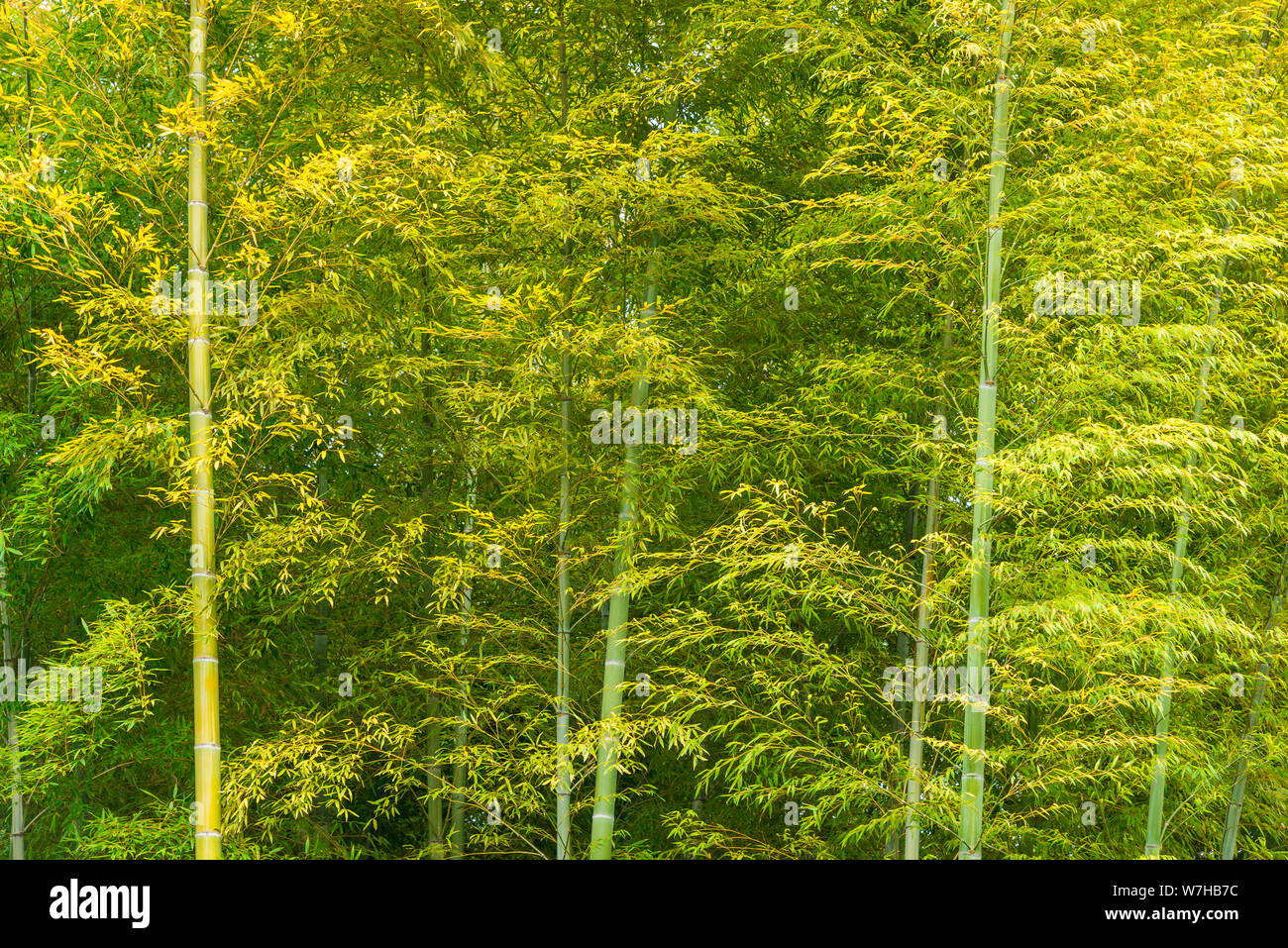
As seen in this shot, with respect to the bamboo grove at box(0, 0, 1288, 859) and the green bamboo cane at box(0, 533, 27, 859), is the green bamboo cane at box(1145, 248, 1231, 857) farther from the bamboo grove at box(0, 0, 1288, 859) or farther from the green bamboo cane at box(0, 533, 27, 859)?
the green bamboo cane at box(0, 533, 27, 859)

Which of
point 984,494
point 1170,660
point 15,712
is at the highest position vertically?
point 984,494

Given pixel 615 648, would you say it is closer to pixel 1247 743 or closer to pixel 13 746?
pixel 13 746

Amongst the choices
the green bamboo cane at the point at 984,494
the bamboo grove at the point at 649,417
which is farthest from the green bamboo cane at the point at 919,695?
the green bamboo cane at the point at 984,494

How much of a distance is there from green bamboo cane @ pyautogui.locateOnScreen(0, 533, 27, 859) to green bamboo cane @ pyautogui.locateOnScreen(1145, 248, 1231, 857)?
201 inches

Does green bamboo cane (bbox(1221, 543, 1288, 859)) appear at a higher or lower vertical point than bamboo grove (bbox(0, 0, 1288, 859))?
lower

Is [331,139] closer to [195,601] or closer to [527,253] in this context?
[527,253]

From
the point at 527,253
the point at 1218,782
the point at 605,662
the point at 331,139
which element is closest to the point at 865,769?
the point at 605,662

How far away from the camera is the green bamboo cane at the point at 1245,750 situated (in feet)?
19.0

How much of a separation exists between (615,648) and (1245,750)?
3025 millimetres

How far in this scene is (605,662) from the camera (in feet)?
18.4

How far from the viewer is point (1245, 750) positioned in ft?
19.0

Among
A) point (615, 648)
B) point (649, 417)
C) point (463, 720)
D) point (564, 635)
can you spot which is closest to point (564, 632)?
point (564, 635)

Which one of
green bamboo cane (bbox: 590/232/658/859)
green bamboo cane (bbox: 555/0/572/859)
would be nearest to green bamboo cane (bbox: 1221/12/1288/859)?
green bamboo cane (bbox: 590/232/658/859)

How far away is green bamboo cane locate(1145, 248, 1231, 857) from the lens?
517cm
